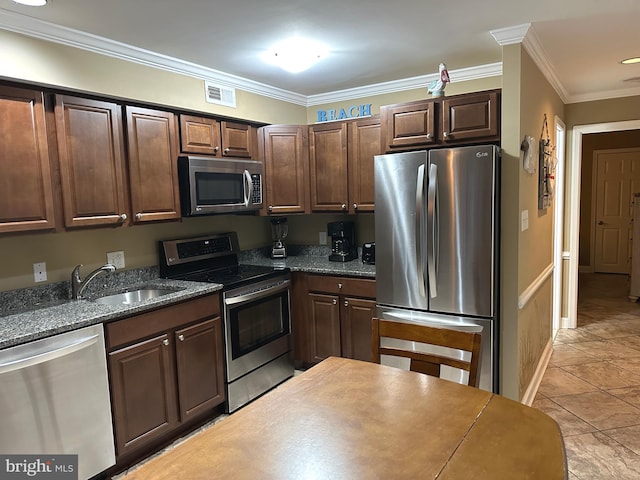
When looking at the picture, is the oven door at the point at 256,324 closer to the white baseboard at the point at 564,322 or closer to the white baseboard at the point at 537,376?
the white baseboard at the point at 537,376

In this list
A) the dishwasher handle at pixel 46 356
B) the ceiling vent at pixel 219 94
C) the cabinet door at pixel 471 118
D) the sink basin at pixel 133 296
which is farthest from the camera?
the ceiling vent at pixel 219 94

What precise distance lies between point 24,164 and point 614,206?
8536 millimetres

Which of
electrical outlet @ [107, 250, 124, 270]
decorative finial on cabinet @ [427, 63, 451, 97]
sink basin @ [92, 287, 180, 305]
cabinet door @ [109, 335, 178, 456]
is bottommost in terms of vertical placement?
cabinet door @ [109, 335, 178, 456]

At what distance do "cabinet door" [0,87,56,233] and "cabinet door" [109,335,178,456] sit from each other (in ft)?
2.73

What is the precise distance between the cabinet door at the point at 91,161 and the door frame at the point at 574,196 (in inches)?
168

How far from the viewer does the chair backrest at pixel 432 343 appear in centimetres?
170

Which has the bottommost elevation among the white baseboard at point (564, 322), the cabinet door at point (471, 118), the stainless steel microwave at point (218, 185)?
the white baseboard at point (564, 322)

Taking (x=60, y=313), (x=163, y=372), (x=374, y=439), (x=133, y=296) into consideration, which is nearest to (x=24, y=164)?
(x=60, y=313)

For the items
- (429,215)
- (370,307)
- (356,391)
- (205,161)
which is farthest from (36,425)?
(429,215)

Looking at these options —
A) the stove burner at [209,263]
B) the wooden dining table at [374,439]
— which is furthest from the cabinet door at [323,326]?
the wooden dining table at [374,439]

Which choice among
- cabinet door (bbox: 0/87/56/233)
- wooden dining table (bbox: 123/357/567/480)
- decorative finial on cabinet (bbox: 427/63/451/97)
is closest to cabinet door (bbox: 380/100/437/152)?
decorative finial on cabinet (bbox: 427/63/451/97)

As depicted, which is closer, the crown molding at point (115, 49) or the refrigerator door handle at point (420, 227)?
the crown molding at point (115, 49)

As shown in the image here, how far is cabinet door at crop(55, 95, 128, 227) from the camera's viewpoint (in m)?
2.43

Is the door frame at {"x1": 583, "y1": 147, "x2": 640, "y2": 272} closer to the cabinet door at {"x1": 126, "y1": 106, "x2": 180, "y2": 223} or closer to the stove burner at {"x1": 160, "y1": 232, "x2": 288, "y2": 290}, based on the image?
the stove burner at {"x1": 160, "y1": 232, "x2": 288, "y2": 290}
